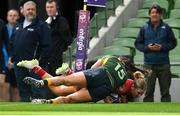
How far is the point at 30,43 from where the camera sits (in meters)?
16.6

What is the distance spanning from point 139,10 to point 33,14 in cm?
727

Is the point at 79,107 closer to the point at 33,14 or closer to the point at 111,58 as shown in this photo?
the point at 111,58

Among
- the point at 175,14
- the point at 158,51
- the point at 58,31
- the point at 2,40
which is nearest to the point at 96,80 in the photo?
the point at 158,51

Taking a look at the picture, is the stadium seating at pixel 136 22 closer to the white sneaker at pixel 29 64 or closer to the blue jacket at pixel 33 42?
the blue jacket at pixel 33 42

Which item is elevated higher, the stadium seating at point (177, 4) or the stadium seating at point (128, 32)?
the stadium seating at point (177, 4)

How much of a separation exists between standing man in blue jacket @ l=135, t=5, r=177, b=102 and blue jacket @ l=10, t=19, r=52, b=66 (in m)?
2.17

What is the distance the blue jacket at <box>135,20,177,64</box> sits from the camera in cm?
1750

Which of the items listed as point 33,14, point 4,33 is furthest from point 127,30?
point 33,14

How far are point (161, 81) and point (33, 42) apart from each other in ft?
9.15

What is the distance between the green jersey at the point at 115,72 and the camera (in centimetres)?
1480

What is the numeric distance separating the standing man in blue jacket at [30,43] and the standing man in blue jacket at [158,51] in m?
2.16

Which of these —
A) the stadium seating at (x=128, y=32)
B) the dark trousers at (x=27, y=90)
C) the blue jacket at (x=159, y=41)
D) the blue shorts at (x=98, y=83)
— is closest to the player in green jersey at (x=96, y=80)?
the blue shorts at (x=98, y=83)

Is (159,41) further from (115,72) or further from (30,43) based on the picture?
(115,72)

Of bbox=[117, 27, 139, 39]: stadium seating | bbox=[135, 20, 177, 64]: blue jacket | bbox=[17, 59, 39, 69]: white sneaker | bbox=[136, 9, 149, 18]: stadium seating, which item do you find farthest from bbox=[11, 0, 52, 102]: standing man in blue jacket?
bbox=[136, 9, 149, 18]: stadium seating
